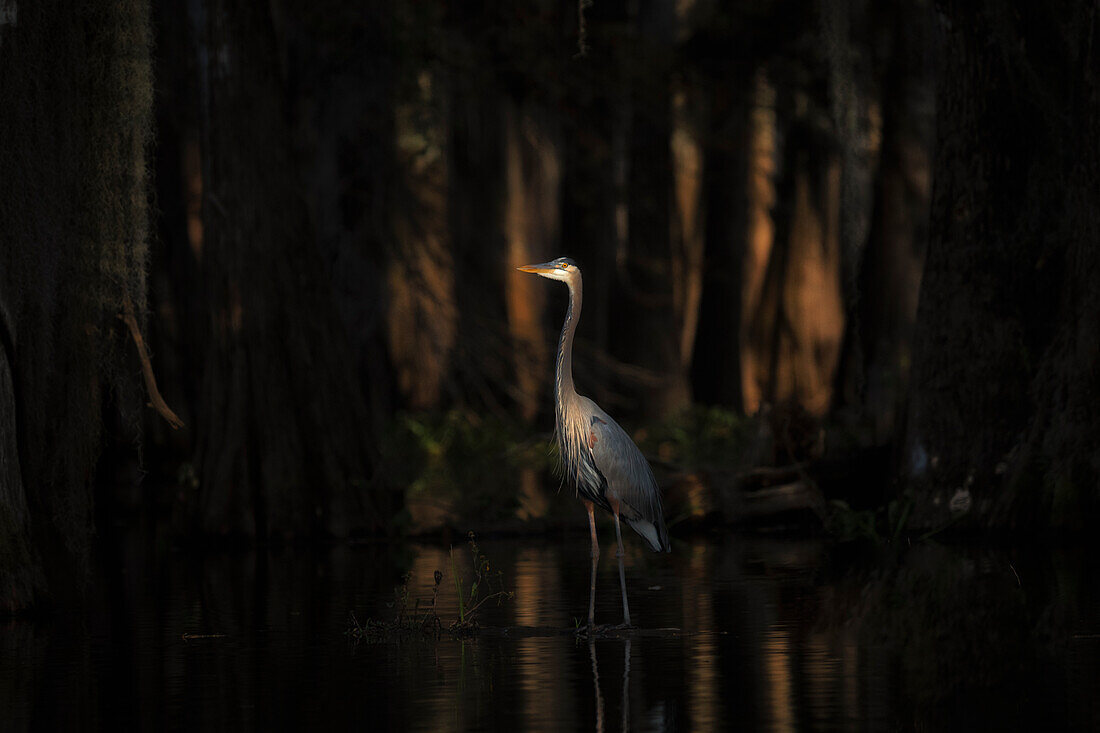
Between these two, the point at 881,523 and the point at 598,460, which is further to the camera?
the point at 881,523

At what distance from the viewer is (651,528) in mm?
12266

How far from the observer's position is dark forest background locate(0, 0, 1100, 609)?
12812 millimetres

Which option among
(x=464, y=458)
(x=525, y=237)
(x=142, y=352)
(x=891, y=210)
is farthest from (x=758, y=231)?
(x=142, y=352)

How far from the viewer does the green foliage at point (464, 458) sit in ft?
64.2

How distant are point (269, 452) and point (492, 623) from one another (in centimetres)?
657

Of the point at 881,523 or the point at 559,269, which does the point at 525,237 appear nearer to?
the point at 881,523

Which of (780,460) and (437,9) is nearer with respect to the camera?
(780,460)

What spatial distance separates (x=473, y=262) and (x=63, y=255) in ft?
78.0

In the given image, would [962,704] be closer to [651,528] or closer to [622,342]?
[651,528]

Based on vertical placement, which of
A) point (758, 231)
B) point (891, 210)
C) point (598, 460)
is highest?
point (758, 231)

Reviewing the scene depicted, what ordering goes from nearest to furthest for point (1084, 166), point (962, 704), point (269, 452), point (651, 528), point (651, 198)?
point (962, 704), point (651, 528), point (1084, 166), point (269, 452), point (651, 198)

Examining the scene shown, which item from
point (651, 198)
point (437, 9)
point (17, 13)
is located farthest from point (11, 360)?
point (651, 198)

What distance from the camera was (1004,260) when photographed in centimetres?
1673

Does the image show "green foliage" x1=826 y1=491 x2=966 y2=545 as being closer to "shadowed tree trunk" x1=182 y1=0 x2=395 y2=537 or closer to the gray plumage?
"shadowed tree trunk" x1=182 y1=0 x2=395 y2=537
